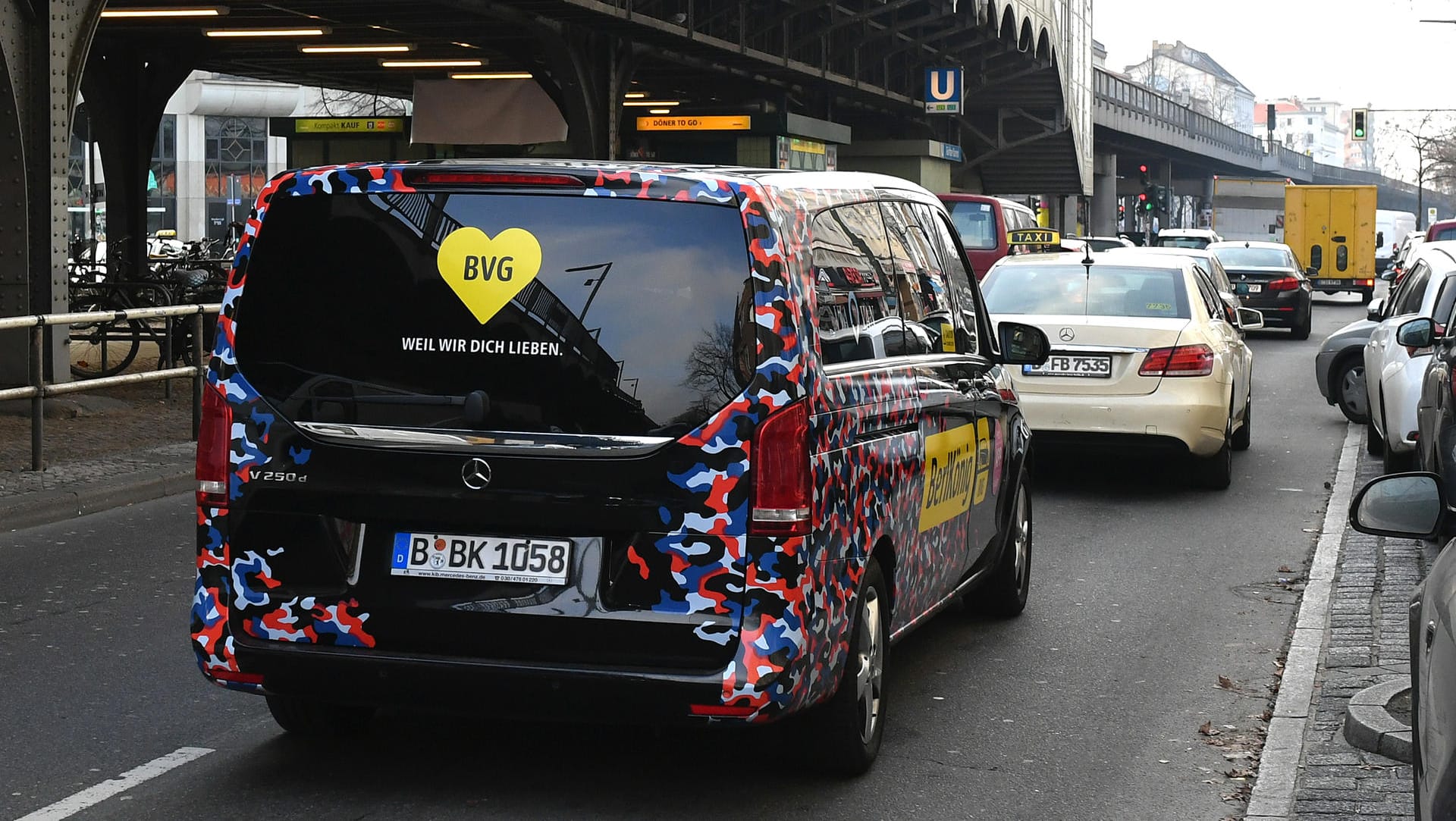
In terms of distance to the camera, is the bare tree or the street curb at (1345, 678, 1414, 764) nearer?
the street curb at (1345, 678, 1414, 764)

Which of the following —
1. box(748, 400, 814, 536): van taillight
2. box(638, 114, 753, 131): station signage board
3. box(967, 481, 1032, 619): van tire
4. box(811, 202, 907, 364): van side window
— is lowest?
box(967, 481, 1032, 619): van tire

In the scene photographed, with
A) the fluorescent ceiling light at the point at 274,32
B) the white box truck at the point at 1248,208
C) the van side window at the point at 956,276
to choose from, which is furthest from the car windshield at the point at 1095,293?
the white box truck at the point at 1248,208

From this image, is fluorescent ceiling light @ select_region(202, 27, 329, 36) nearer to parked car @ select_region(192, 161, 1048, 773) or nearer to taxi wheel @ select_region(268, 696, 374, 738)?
taxi wheel @ select_region(268, 696, 374, 738)

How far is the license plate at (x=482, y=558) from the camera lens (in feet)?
15.8

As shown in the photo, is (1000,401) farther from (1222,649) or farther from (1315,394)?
(1315,394)

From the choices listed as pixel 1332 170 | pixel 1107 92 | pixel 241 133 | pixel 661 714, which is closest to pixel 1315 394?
pixel 661 714

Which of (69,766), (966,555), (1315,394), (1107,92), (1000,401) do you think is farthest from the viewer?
(1107,92)

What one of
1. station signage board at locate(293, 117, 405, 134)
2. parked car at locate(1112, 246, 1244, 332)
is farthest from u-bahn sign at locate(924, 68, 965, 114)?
parked car at locate(1112, 246, 1244, 332)

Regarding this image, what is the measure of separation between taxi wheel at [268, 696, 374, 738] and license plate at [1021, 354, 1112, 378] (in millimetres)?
6700

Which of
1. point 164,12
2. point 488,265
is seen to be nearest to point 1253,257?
point 164,12

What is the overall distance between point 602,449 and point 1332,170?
463 ft

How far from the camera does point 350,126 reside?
32094mm

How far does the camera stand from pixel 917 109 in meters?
43.8

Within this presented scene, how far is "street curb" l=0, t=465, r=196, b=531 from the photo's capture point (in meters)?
10.1
